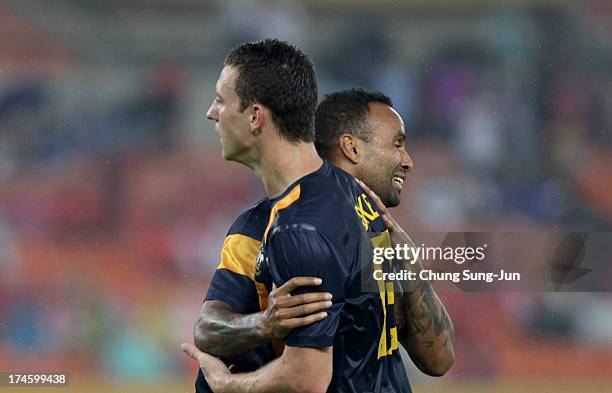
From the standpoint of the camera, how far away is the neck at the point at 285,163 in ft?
7.08

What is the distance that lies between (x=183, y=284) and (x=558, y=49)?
4.89 m

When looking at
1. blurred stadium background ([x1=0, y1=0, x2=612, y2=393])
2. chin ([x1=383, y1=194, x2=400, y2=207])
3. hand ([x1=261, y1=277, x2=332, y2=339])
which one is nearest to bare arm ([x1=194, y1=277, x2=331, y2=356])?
hand ([x1=261, y1=277, x2=332, y2=339])

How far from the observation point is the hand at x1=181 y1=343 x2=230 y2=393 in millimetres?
2201

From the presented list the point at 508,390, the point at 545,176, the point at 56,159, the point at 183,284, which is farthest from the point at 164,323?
the point at 545,176

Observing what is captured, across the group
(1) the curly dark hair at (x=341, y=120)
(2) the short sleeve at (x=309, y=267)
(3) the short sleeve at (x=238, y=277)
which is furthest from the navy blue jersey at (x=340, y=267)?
(1) the curly dark hair at (x=341, y=120)

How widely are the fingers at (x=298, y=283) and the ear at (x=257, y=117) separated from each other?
1.48ft

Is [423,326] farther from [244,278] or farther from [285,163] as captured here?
[285,163]

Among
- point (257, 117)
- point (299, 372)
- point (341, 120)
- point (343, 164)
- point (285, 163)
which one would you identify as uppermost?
point (341, 120)

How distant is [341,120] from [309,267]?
81 centimetres

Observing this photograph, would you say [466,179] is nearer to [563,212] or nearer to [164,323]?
[563,212]

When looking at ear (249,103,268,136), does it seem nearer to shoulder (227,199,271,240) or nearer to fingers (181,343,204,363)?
shoulder (227,199,271,240)

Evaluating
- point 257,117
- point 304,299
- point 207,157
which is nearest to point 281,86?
point 257,117

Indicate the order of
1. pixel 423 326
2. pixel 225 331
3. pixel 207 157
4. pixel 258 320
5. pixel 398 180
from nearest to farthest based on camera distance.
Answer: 1. pixel 258 320
2. pixel 225 331
3. pixel 423 326
4. pixel 398 180
5. pixel 207 157

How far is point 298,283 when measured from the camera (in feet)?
6.31
